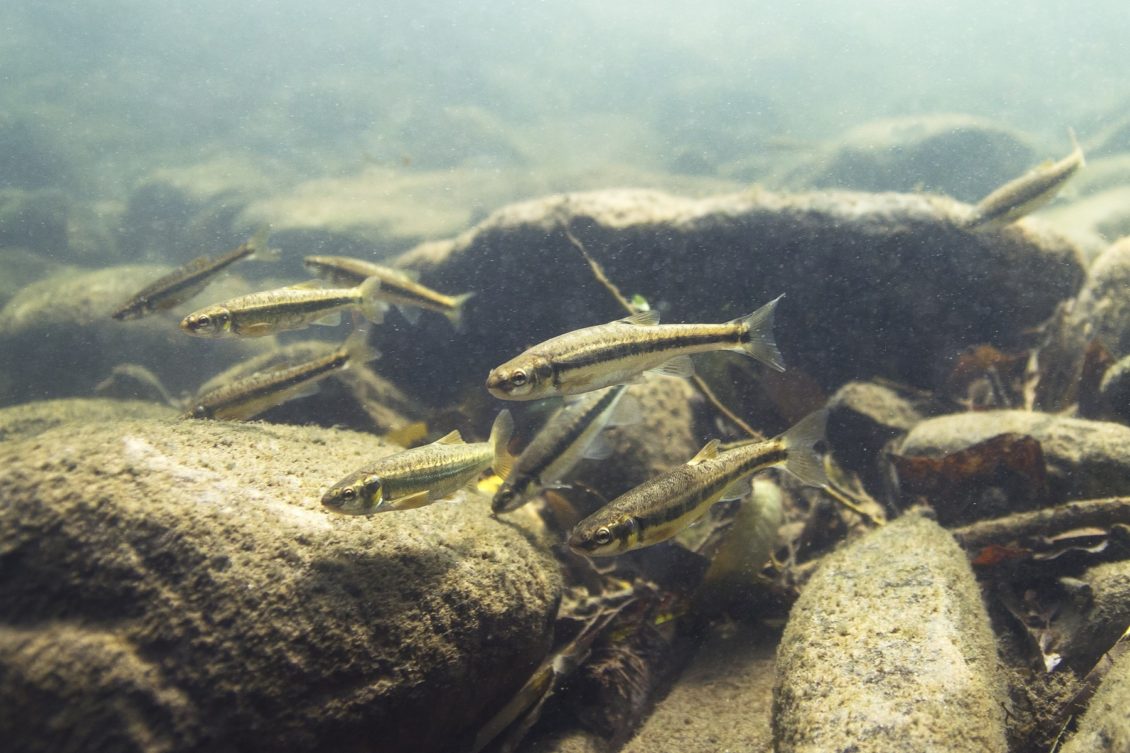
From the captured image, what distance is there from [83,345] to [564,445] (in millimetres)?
11893

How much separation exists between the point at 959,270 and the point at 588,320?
4258 millimetres

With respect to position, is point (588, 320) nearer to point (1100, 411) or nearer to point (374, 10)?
point (1100, 411)

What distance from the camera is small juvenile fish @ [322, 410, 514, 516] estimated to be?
2.55 meters

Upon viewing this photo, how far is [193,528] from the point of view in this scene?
2414 mm

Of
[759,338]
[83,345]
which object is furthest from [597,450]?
[83,345]

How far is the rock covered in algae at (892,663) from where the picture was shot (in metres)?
2.21

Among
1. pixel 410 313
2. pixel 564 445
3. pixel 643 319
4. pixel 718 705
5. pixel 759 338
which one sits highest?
pixel 643 319

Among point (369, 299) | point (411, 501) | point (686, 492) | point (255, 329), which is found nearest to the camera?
point (411, 501)

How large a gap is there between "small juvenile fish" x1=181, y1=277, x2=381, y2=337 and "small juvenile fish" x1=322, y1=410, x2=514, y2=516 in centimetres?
203

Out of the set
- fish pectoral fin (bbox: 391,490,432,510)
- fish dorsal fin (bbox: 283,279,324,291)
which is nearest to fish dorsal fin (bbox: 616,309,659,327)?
fish pectoral fin (bbox: 391,490,432,510)

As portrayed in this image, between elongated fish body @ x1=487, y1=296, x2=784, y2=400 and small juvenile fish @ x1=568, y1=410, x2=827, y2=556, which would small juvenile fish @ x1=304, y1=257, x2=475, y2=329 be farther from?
small juvenile fish @ x1=568, y1=410, x2=827, y2=556

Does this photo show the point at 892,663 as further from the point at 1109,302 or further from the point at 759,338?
the point at 1109,302

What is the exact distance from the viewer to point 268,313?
441cm

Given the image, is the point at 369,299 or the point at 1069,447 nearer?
the point at 1069,447
